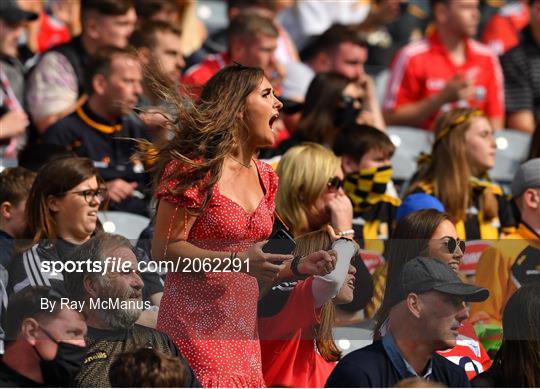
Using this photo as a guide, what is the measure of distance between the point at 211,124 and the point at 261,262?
57cm

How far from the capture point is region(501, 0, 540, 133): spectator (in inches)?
380

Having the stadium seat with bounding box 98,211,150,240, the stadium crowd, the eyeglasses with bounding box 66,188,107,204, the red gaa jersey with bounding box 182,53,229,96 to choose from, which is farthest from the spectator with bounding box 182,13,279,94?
the eyeglasses with bounding box 66,188,107,204

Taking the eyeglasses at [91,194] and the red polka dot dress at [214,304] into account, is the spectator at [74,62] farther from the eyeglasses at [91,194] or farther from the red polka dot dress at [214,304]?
the red polka dot dress at [214,304]

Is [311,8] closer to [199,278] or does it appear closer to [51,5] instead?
[51,5]

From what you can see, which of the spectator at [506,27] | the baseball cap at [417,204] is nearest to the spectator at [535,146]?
the baseball cap at [417,204]

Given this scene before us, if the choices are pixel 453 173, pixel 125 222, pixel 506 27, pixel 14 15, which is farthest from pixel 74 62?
pixel 506 27

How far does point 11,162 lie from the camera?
24.0 ft

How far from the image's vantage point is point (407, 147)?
8508 mm

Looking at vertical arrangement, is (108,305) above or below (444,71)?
above

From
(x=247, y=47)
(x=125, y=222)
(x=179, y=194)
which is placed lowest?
(x=125, y=222)

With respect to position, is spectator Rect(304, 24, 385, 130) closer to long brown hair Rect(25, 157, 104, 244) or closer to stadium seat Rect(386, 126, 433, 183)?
stadium seat Rect(386, 126, 433, 183)

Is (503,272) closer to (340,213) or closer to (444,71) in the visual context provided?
(340,213)

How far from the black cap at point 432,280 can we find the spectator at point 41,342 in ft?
3.84

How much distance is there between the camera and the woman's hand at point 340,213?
19.4ft
